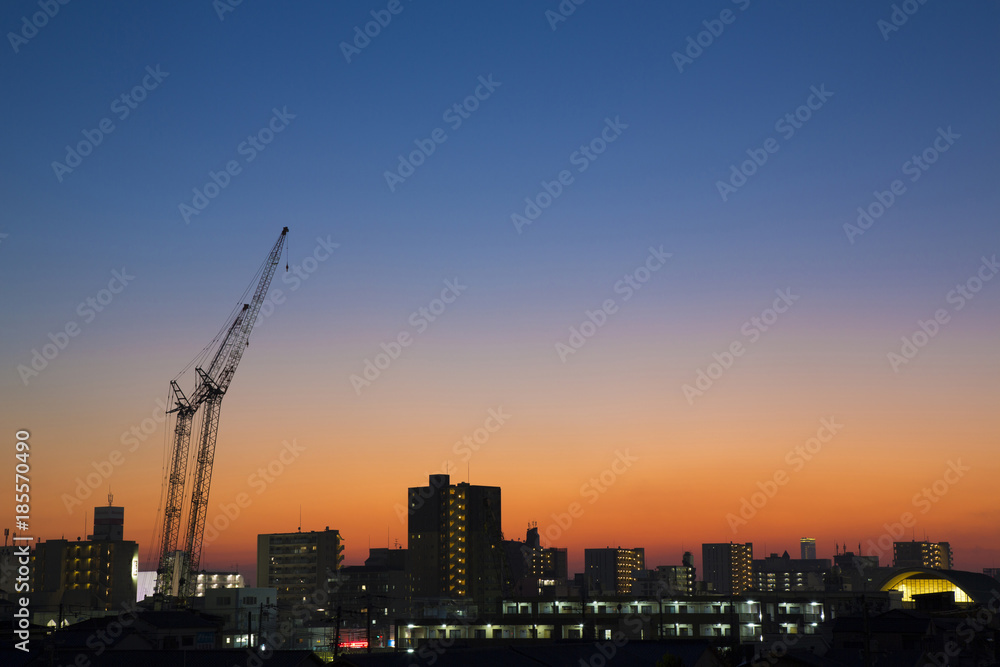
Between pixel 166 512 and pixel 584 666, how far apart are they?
93.7 metres

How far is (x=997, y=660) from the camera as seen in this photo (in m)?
48.5

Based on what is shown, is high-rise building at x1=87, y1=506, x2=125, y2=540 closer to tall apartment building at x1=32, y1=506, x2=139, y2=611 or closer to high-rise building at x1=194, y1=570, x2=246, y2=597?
tall apartment building at x1=32, y1=506, x2=139, y2=611

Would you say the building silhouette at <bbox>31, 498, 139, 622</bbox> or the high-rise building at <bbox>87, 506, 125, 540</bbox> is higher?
the high-rise building at <bbox>87, 506, 125, 540</bbox>

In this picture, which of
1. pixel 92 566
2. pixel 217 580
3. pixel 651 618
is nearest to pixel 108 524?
pixel 92 566

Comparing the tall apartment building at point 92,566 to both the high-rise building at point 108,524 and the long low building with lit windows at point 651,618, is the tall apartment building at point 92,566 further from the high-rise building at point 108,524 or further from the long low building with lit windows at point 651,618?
the long low building with lit windows at point 651,618

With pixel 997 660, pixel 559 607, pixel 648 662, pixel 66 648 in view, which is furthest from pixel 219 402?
pixel 997 660

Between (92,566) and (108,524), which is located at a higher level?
(108,524)

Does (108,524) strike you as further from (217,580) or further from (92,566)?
(217,580)

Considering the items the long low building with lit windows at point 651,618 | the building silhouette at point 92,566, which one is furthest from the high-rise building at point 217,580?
the long low building with lit windows at point 651,618

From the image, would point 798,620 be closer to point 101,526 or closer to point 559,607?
point 559,607

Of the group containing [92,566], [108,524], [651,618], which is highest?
[108,524]

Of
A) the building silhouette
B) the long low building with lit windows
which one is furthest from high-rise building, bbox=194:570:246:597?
the long low building with lit windows

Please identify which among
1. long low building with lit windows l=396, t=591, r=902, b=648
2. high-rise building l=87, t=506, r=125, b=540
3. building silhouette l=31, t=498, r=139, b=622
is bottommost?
long low building with lit windows l=396, t=591, r=902, b=648

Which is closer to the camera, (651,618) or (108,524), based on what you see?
(651,618)
